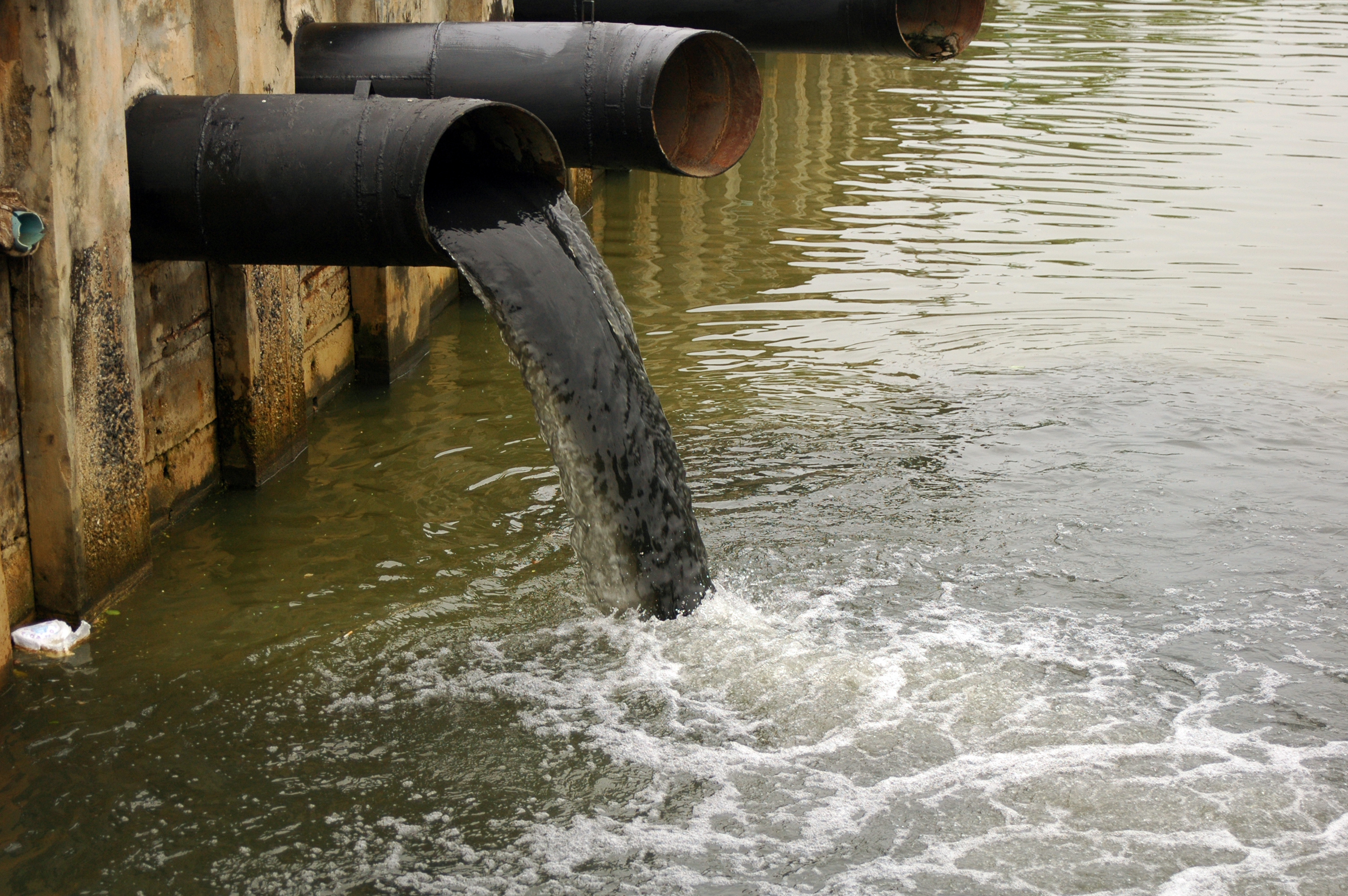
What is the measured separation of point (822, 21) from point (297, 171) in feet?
13.9

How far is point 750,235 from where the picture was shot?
37.2ft

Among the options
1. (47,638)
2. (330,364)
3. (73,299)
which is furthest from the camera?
(330,364)

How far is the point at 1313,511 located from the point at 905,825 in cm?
322

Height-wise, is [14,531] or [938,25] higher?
[938,25]

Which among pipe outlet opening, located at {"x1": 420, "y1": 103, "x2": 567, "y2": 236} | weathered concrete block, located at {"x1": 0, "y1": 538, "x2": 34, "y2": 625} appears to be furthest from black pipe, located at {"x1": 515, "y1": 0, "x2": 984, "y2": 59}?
weathered concrete block, located at {"x1": 0, "y1": 538, "x2": 34, "y2": 625}

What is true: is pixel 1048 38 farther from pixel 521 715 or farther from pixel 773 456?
pixel 521 715

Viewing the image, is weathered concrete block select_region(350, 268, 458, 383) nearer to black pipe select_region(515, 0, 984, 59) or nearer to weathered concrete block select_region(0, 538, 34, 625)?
black pipe select_region(515, 0, 984, 59)

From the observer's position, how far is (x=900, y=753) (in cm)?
455

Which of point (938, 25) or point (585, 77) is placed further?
point (938, 25)

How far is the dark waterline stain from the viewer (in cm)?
521

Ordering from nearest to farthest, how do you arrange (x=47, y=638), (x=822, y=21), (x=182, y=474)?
(x=47, y=638), (x=182, y=474), (x=822, y=21)

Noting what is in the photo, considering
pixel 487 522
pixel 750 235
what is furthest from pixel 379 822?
pixel 750 235

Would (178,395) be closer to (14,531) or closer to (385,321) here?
(14,531)

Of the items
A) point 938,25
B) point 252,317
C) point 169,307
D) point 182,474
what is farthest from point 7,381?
point 938,25
